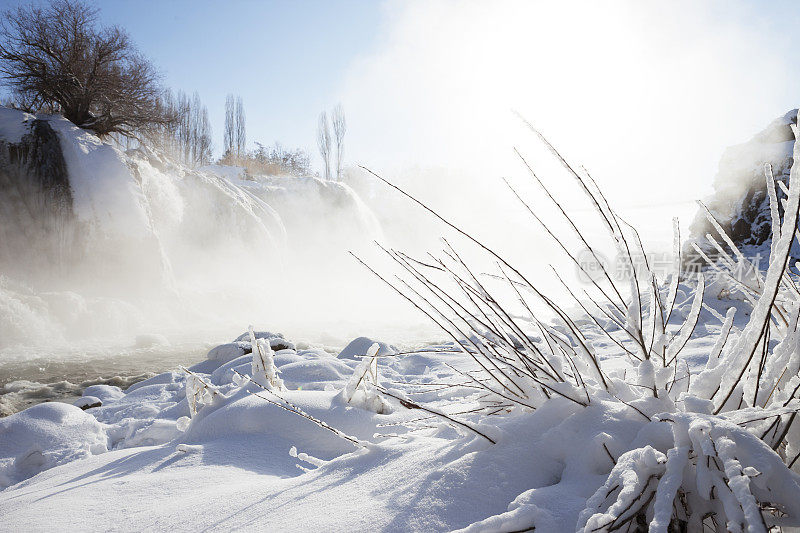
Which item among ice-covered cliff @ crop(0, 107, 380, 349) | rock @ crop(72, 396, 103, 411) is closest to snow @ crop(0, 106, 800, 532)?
rock @ crop(72, 396, 103, 411)

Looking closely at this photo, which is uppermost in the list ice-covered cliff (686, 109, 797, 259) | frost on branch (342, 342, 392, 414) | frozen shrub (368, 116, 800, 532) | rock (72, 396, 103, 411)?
ice-covered cliff (686, 109, 797, 259)

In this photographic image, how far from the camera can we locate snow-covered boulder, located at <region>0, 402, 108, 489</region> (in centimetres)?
254


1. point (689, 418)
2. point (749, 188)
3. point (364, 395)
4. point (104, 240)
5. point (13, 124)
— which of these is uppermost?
point (13, 124)

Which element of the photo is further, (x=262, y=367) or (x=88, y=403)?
(x=88, y=403)

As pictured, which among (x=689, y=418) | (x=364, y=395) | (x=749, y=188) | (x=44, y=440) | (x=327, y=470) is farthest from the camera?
(x=749, y=188)

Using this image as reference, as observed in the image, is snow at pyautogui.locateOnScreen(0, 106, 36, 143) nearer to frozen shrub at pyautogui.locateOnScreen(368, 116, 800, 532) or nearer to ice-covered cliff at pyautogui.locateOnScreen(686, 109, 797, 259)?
frozen shrub at pyautogui.locateOnScreen(368, 116, 800, 532)

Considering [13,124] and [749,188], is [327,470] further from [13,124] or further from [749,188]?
[13,124]

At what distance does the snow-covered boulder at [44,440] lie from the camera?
8.32 feet

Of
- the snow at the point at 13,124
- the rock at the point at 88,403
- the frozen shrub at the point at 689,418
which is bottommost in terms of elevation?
the rock at the point at 88,403

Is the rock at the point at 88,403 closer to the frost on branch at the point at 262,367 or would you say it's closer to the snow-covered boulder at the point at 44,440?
the snow-covered boulder at the point at 44,440

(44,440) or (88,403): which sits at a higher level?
(44,440)

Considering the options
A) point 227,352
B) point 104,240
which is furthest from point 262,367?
point 104,240

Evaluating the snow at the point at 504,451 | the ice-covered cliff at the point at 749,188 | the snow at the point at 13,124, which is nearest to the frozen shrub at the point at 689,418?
the snow at the point at 504,451

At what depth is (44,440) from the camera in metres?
2.81
